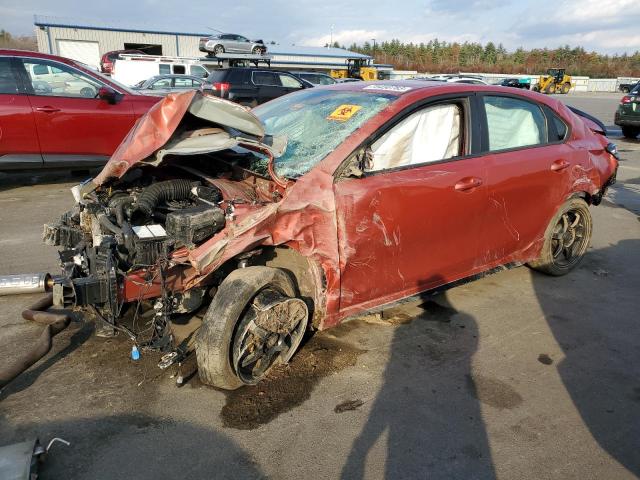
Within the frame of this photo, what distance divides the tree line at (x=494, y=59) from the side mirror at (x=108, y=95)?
61585 millimetres

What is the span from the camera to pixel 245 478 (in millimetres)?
2332

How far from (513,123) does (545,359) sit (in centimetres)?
193

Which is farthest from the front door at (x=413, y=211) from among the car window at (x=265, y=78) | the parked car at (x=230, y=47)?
the parked car at (x=230, y=47)

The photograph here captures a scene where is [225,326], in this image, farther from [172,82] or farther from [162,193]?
[172,82]

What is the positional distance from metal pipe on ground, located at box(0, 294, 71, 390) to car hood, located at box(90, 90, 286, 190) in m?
1.08

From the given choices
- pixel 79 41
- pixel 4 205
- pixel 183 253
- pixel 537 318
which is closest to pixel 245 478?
pixel 183 253

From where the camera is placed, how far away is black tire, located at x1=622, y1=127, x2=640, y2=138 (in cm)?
1552

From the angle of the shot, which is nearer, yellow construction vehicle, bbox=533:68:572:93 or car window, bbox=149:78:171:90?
car window, bbox=149:78:171:90

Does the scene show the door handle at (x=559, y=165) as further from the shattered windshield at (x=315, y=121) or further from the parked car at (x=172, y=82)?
the parked car at (x=172, y=82)

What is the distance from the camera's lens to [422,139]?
12.0 feet

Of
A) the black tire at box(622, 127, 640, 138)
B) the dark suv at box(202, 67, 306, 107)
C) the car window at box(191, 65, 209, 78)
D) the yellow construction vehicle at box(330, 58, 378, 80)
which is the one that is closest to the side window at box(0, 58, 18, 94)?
the dark suv at box(202, 67, 306, 107)

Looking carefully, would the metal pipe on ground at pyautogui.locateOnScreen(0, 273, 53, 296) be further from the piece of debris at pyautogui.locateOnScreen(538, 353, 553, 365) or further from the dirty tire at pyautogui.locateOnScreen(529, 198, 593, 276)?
the dirty tire at pyautogui.locateOnScreen(529, 198, 593, 276)

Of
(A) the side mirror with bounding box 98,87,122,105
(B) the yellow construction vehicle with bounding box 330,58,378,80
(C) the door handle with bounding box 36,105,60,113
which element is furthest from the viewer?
(B) the yellow construction vehicle with bounding box 330,58,378,80

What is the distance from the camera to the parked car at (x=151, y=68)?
21031 mm
